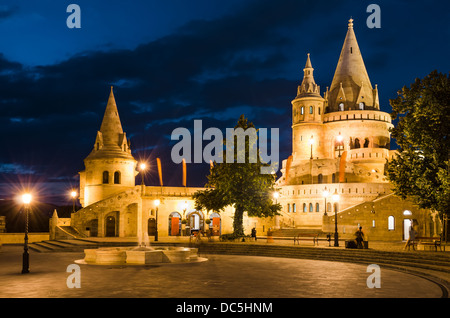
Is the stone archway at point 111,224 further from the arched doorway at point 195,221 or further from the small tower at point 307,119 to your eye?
the small tower at point 307,119

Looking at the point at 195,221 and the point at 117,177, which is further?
the point at 195,221

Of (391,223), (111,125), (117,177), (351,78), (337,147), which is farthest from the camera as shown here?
(351,78)

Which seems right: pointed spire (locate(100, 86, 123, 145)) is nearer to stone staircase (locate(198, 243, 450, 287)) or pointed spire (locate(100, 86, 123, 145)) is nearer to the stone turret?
stone staircase (locate(198, 243, 450, 287))

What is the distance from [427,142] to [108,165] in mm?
33447

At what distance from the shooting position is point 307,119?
243ft

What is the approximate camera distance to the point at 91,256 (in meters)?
23.8

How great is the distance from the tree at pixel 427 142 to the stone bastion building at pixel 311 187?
4.62 metres

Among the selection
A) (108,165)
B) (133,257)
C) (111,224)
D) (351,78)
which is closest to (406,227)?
(133,257)

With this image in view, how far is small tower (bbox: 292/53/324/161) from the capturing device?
7412cm

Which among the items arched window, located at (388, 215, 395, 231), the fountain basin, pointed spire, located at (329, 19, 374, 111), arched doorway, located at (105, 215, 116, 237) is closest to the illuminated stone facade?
pointed spire, located at (329, 19, 374, 111)

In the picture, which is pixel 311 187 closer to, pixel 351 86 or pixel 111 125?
pixel 111 125

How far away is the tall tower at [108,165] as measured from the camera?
5131cm

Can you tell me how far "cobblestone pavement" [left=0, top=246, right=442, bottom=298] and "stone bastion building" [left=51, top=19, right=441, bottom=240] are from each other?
9.31m
